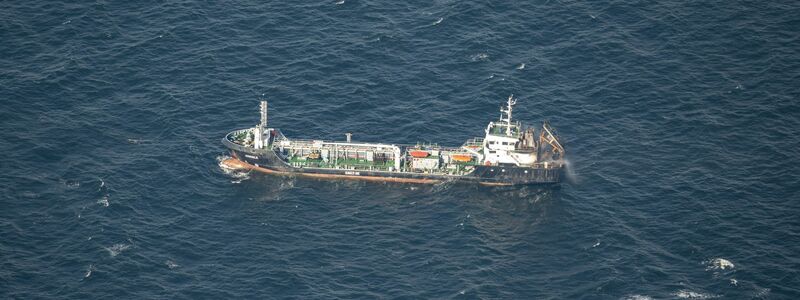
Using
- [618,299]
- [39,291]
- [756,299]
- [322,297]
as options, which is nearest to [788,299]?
[756,299]

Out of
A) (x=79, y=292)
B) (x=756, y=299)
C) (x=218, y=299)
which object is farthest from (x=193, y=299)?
(x=756, y=299)

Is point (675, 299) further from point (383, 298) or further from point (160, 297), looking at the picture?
point (160, 297)

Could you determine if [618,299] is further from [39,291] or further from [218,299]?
[39,291]

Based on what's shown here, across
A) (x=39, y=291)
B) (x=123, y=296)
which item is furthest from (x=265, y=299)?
(x=39, y=291)

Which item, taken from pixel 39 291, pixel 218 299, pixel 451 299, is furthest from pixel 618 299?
pixel 39 291

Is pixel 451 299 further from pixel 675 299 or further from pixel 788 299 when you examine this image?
pixel 788 299

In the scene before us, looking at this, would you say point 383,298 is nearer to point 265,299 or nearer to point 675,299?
point 265,299
